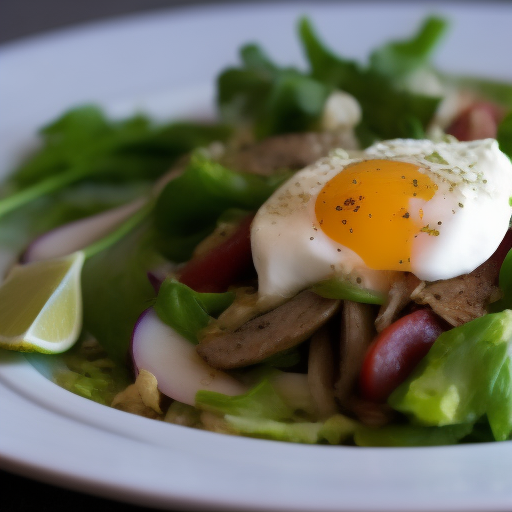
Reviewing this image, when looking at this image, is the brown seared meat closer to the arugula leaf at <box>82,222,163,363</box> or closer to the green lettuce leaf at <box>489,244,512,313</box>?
the green lettuce leaf at <box>489,244,512,313</box>

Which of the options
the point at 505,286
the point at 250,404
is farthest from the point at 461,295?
the point at 250,404

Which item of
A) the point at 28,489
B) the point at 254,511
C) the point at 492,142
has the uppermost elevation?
the point at 492,142

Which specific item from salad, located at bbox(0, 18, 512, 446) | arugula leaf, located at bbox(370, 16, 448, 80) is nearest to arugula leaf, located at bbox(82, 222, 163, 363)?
salad, located at bbox(0, 18, 512, 446)

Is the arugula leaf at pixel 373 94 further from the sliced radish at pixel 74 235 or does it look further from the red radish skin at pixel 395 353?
the red radish skin at pixel 395 353

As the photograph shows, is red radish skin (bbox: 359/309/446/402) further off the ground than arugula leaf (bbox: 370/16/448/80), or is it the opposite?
arugula leaf (bbox: 370/16/448/80)

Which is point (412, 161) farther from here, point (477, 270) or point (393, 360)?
point (393, 360)

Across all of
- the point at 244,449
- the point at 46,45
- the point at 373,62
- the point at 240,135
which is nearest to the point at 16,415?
the point at 244,449

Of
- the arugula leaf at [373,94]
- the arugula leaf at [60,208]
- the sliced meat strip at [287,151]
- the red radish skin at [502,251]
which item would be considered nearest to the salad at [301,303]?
the red radish skin at [502,251]

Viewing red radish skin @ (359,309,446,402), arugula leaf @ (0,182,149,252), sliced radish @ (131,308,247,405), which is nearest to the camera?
red radish skin @ (359,309,446,402)
